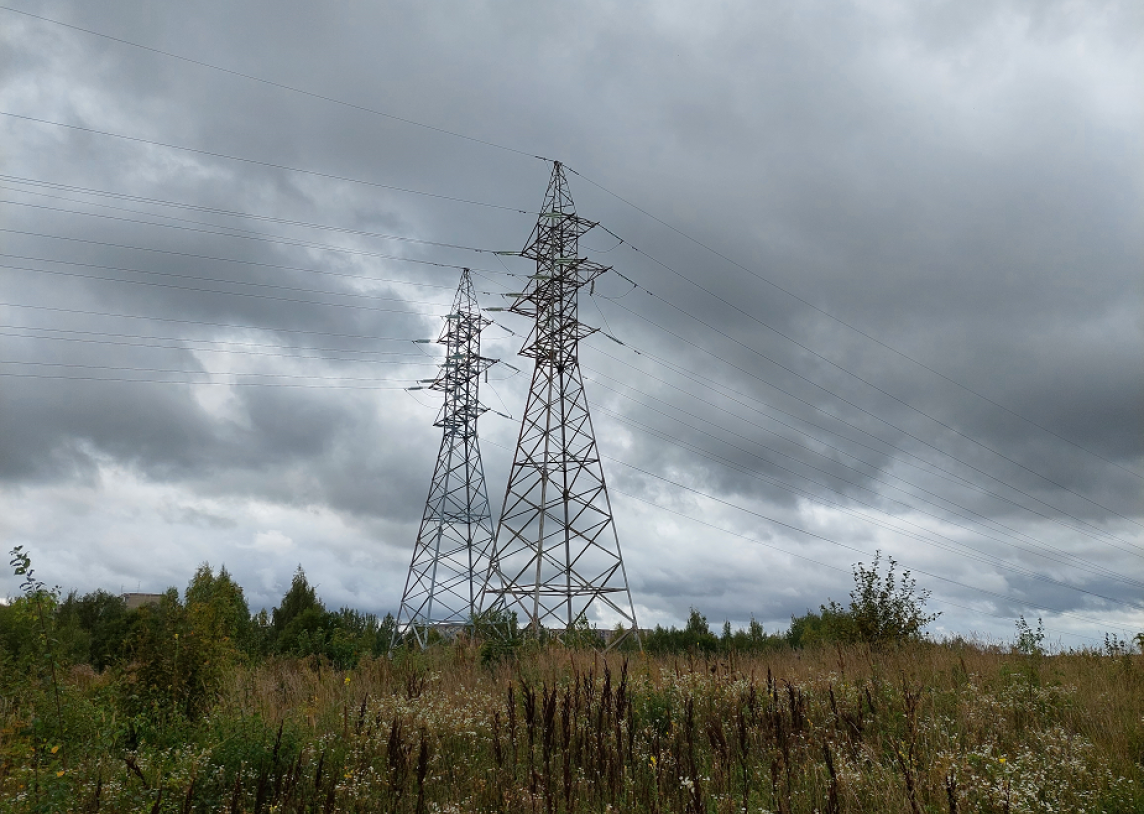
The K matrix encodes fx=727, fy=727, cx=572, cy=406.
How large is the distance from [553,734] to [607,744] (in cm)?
123

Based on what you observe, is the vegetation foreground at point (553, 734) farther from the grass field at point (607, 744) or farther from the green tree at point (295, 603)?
the green tree at point (295, 603)

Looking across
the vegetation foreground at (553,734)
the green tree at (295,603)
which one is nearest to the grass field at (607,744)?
the vegetation foreground at (553,734)

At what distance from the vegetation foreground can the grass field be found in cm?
4

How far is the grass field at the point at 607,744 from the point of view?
251 inches

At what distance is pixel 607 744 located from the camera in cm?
870

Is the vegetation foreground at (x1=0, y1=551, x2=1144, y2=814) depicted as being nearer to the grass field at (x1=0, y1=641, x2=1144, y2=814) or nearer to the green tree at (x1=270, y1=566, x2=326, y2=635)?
the grass field at (x1=0, y1=641, x2=1144, y2=814)

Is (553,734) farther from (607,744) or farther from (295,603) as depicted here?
(295,603)

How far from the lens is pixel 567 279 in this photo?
26.6 meters

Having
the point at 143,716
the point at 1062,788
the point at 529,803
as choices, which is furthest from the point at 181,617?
the point at 1062,788

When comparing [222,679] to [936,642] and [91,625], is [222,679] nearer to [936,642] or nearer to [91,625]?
[936,642]

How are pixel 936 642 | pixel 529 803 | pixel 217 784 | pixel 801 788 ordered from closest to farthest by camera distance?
pixel 529 803 → pixel 801 788 → pixel 217 784 → pixel 936 642

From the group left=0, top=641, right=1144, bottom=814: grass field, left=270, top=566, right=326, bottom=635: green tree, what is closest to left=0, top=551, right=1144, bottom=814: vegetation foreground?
left=0, top=641, right=1144, bottom=814: grass field

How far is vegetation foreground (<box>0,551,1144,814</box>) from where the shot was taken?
256 inches

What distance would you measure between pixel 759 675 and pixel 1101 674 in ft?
21.8
